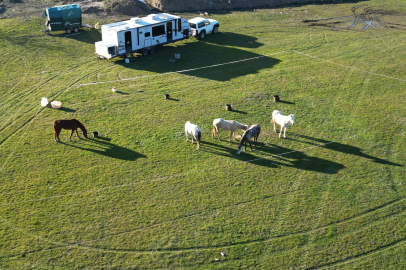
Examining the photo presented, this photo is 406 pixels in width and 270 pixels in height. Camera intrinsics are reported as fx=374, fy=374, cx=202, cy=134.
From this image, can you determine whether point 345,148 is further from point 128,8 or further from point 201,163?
point 128,8

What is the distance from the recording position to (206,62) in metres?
32.4

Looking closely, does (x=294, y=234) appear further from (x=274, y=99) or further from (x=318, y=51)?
(x=318, y=51)

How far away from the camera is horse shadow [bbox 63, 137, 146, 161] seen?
20.1 meters

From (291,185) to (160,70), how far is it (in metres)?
16.7

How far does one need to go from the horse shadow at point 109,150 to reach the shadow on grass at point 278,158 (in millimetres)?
3880

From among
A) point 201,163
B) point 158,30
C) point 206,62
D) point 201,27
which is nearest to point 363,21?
point 201,27

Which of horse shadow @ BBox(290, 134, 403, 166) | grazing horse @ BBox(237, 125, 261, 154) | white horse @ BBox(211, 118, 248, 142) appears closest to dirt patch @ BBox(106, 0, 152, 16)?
white horse @ BBox(211, 118, 248, 142)

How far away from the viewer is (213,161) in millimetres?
19891

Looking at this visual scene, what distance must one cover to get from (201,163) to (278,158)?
4.20 m

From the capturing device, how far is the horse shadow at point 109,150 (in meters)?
20.1

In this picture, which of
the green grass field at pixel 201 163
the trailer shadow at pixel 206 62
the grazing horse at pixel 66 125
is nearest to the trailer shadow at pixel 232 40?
the trailer shadow at pixel 206 62

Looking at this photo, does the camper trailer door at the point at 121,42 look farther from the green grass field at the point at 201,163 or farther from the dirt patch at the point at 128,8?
the dirt patch at the point at 128,8

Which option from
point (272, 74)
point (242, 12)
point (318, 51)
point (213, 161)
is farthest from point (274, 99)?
point (242, 12)

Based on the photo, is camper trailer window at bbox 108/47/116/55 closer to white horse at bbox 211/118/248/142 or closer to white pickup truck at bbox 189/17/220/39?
white pickup truck at bbox 189/17/220/39
